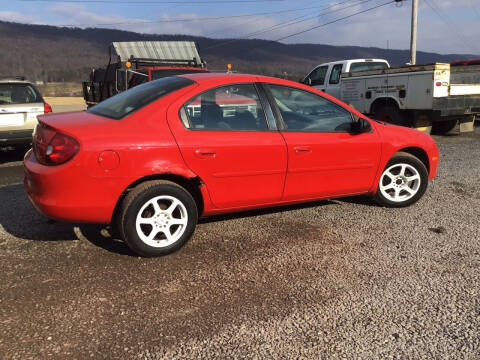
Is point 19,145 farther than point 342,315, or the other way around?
point 19,145

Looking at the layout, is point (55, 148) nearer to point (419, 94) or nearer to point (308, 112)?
point (308, 112)

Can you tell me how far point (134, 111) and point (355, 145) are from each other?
2.27 m

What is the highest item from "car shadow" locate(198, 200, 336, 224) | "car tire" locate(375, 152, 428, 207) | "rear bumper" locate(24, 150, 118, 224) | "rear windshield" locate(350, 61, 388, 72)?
"rear windshield" locate(350, 61, 388, 72)

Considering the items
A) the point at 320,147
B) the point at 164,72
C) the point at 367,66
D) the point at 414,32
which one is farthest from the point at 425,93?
the point at 414,32

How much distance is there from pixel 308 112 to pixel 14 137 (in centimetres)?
544

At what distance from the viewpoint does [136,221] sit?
11.0ft

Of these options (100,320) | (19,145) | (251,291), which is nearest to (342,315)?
(251,291)

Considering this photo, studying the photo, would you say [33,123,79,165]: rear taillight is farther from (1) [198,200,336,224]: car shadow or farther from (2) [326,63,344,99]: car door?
(2) [326,63,344,99]: car door

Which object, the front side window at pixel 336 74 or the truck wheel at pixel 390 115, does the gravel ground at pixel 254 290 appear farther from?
the front side window at pixel 336 74

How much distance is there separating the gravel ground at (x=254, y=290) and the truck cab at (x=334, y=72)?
26.6 feet

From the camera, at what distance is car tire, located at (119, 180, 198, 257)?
3314 mm

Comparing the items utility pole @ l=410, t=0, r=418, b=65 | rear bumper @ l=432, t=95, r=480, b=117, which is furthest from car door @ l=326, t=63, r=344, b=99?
utility pole @ l=410, t=0, r=418, b=65

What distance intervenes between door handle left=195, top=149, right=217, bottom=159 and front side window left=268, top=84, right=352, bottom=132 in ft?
2.72

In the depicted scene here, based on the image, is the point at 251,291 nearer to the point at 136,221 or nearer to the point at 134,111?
the point at 136,221
